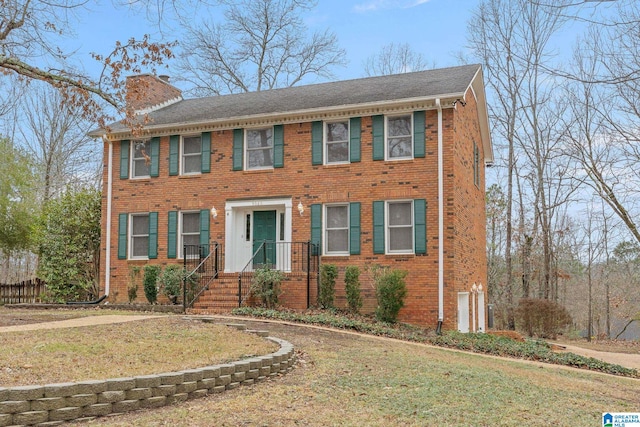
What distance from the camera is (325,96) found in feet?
60.7

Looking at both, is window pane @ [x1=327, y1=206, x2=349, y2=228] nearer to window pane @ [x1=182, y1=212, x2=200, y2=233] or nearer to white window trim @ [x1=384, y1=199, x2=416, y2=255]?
white window trim @ [x1=384, y1=199, x2=416, y2=255]

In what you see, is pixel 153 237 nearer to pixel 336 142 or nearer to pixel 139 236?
pixel 139 236

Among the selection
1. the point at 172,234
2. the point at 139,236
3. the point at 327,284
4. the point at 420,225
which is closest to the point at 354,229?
the point at 327,284

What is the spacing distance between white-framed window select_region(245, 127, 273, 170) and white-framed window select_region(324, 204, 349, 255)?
234cm

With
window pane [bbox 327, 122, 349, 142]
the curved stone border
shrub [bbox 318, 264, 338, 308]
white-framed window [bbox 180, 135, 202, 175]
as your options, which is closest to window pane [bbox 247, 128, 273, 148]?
white-framed window [bbox 180, 135, 202, 175]

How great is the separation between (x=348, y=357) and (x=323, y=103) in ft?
30.6

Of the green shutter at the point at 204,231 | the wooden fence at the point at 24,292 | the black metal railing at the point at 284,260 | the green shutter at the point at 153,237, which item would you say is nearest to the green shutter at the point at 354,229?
the black metal railing at the point at 284,260

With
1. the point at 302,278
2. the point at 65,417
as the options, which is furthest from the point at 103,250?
the point at 65,417

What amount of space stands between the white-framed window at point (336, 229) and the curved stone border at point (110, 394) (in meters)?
9.21

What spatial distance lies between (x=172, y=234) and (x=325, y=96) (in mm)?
6008

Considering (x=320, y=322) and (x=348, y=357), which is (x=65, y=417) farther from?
(x=320, y=322)

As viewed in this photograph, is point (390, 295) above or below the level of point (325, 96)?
below

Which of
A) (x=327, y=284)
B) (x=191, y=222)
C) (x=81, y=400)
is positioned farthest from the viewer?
(x=191, y=222)

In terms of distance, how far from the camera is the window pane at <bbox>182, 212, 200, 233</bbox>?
18.8 m
